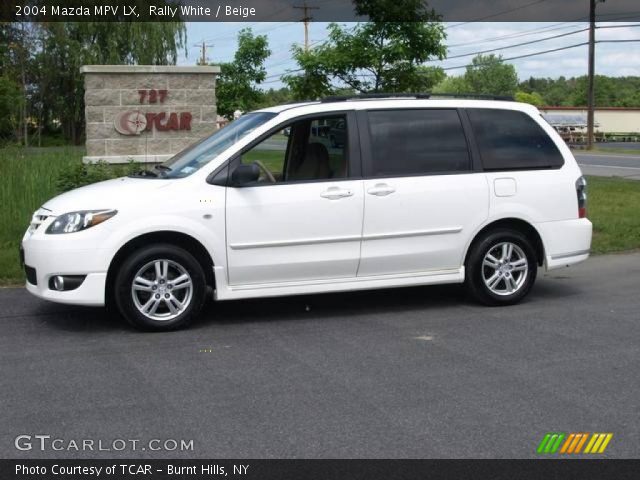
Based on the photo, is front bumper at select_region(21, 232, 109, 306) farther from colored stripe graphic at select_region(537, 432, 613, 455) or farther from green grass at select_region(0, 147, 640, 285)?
colored stripe graphic at select_region(537, 432, 613, 455)

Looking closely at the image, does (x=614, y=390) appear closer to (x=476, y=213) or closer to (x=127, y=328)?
(x=476, y=213)

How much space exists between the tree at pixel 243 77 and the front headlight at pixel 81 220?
111 ft

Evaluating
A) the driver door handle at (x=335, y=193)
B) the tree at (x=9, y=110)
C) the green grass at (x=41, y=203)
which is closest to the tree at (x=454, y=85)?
the tree at (x=9, y=110)

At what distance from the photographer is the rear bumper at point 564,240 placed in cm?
856

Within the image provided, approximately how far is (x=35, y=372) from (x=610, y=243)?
8.10 meters

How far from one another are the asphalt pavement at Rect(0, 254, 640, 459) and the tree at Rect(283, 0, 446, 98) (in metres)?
6.31

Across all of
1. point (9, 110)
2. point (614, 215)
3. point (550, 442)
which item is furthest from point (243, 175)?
point (9, 110)

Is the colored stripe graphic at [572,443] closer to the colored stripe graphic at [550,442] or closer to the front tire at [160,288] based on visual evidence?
the colored stripe graphic at [550,442]

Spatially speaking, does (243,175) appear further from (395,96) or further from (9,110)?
(9,110)

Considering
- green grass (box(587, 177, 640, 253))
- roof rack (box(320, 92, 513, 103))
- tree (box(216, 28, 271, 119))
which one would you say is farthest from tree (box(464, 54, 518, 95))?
roof rack (box(320, 92, 513, 103))

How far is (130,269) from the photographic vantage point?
23.9 ft

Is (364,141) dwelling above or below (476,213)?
above
